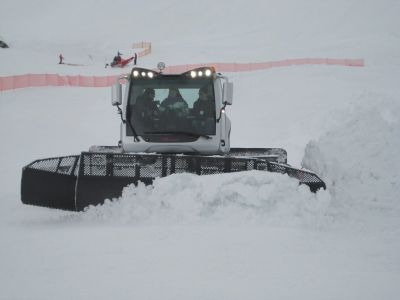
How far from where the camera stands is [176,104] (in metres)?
7.58

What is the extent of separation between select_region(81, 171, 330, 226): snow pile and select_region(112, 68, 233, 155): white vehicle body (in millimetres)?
1402

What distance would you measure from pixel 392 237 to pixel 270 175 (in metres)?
1.44

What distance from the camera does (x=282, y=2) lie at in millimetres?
63438

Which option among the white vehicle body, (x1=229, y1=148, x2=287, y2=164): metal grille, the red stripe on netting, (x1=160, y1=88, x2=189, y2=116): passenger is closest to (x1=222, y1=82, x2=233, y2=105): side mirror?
the white vehicle body

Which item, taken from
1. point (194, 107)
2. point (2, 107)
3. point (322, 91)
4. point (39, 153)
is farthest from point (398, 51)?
point (194, 107)

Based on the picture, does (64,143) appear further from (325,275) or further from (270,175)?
(325,275)

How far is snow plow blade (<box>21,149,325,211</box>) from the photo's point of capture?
638cm

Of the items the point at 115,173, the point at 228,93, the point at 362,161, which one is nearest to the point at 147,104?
the point at 228,93

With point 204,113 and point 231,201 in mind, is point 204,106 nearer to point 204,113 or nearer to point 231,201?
point 204,113

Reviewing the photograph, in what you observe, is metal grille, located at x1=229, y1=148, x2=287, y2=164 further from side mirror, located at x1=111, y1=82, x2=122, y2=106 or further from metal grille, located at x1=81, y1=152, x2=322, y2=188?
side mirror, located at x1=111, y1=82, x2=122, y2=106

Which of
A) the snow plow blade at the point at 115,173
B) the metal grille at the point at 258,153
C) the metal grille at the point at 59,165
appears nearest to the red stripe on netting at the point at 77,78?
the metal grille at the point at 258,153

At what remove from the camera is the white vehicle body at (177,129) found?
292 inches

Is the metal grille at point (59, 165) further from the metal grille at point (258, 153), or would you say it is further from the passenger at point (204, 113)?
the metal grille at point (258, 153)

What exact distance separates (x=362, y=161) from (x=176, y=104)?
2826 millimetres
